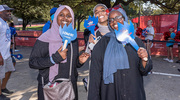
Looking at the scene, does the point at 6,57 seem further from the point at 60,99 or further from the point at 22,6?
the point at 22,6

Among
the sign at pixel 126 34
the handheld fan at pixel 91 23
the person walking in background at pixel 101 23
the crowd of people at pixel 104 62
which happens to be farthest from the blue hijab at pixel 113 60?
the handheld fan at pixel 91 23

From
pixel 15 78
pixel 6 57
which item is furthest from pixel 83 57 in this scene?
pixel 15 78

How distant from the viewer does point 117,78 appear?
1760 mm

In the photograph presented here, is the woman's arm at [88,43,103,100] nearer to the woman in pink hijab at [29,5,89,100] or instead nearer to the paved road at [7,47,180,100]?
the woman in pink hijab at [29,5,89,100]

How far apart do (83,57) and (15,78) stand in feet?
13.2

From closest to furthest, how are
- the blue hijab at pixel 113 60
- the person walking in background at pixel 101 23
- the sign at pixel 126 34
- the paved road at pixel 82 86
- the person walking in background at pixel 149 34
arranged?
the sign at pixel 126 34 → the blue hijab at pixel 113 60 → the person walking in background at pixel 101 23 → the paved road at pixel 82 86 → the person walking in background at pixel 149 34

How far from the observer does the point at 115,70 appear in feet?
5.57

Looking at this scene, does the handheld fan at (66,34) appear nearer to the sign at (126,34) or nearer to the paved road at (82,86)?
the sign at (126,34)

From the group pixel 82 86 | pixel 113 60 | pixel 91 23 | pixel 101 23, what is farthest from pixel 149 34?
pixel 113 60

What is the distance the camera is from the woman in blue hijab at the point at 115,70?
5.59 feet

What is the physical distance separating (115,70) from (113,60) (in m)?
0.11

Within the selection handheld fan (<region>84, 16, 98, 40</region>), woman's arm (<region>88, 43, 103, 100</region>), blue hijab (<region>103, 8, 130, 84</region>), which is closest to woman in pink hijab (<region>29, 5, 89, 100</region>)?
woman's arm (<region>88, 43, 103, 100</region>)

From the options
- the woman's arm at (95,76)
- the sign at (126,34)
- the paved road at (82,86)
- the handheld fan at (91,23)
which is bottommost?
the paved road at (82,86)

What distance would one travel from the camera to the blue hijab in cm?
169
